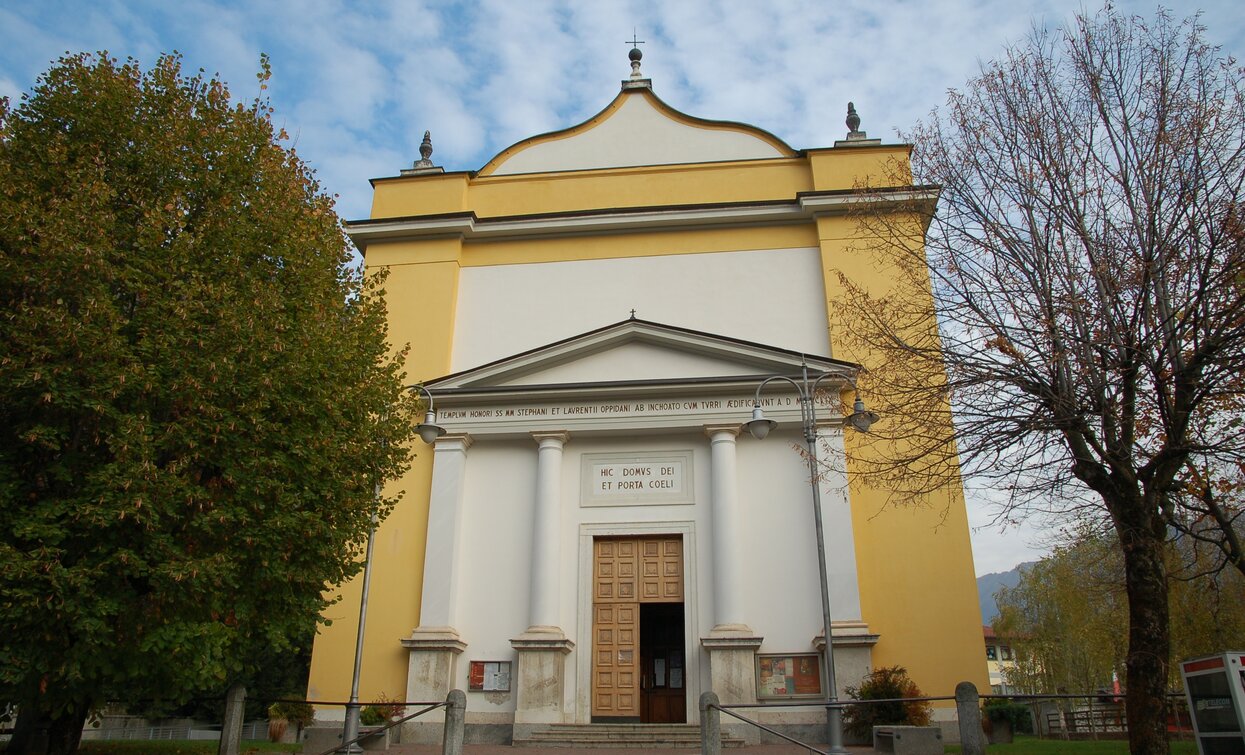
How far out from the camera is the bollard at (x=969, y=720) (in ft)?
36.3

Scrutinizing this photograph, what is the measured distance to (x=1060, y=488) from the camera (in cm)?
1135

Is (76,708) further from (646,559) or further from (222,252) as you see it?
(646,559)

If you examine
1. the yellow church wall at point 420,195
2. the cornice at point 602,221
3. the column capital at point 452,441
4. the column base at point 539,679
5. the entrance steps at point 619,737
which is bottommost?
the entrance steps at point 619,737

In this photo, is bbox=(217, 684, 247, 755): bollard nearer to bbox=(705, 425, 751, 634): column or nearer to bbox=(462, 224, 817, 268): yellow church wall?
bbox=(705, 425, 751, 634): column

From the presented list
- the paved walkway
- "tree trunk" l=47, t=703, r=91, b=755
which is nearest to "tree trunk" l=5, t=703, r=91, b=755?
"tree trunk" l=47, t=703, r=91, b=755

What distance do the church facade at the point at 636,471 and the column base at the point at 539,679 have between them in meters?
0.05

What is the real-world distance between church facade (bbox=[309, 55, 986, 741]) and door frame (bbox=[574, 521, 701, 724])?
1.7 inches

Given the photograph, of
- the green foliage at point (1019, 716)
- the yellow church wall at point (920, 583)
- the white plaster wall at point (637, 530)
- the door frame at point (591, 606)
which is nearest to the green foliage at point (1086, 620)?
the yellow church wall at point (920, 583)

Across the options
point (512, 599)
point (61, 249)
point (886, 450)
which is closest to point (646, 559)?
point (512, 599)

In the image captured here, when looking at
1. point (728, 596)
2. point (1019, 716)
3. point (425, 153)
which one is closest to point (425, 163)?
point (425, 153)

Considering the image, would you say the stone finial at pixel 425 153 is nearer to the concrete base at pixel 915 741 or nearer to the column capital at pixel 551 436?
the column capital at pixel 551 436

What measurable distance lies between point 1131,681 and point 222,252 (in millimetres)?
12040

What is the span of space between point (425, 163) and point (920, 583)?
1521 centimetres

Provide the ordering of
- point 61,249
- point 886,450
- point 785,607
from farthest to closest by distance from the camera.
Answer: point 886,450 → point 785,607 → point 61,249
